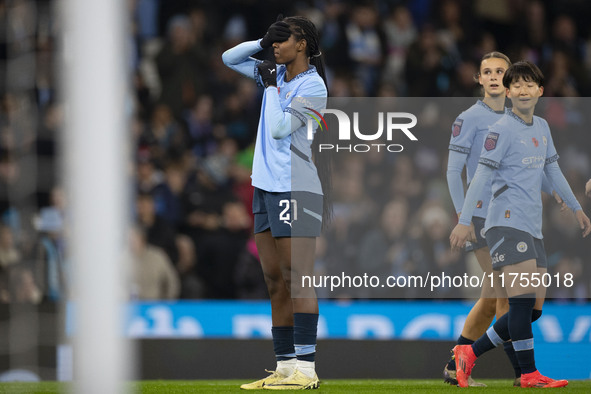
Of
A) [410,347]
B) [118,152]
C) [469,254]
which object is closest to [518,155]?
[469,254]

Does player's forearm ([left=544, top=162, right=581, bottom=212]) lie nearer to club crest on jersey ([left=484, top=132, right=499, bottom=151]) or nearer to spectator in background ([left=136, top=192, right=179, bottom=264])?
club crest on jersey ([left=484, top=132, right=499, bottom=151])

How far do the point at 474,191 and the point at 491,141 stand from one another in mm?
262

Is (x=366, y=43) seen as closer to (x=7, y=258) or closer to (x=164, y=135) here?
(x=164, y=135)

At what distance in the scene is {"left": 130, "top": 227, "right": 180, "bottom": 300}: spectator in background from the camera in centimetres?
755

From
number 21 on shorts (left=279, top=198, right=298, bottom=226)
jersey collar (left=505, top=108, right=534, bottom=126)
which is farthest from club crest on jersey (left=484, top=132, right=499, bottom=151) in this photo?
number 21 on shorts (left=279, top=198, right=298, bottom=226)

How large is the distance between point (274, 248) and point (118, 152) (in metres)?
2.53

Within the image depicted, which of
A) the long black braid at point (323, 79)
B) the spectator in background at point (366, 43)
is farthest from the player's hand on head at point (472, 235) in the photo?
the spectator in background at point (366, 43)

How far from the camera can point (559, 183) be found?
4.97 m

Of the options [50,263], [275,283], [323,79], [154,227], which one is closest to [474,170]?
[323,79]

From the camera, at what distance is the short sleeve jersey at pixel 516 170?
190 inches

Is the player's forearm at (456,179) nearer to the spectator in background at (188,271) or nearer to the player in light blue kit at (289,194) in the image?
the player in light blue kit at (289,194)

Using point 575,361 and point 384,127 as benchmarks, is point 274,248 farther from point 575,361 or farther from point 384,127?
point 575,361

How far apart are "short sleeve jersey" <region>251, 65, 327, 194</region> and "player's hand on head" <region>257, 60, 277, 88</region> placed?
0.11 m

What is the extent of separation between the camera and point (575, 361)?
5.34 meters
